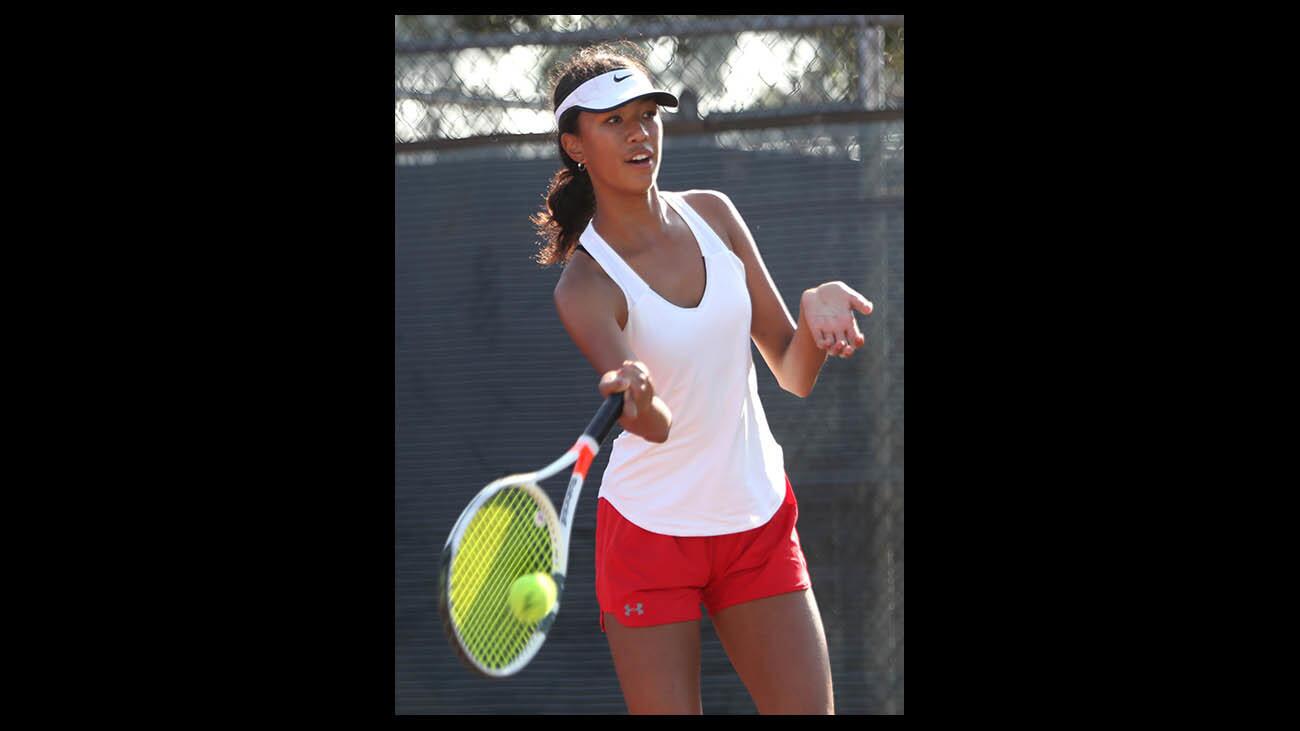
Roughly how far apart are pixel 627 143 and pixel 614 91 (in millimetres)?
98

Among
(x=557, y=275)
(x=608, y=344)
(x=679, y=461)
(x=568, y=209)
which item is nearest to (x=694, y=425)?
(x=679, y=461)

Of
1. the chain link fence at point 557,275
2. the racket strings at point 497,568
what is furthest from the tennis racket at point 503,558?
the chain link fence at point 557,275

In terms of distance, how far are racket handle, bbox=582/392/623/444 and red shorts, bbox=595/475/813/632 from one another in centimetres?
33

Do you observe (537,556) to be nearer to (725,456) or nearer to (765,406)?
(725,456)

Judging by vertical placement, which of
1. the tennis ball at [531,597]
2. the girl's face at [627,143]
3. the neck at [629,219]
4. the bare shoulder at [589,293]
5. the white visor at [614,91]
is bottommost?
the tennis ball at [531,597]

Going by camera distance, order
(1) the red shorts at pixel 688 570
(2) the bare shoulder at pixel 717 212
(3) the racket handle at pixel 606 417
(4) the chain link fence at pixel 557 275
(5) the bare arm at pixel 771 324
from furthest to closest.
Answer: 1. (4) the chain link fence at pixel 557 275
2. (2) the bare shoulder at pixel 717 212
3. (5) the bare arm at pixel 771 324
4. (1) the red shorts at pixel 688 570
5. (3) the racket handle at pixel 606 417

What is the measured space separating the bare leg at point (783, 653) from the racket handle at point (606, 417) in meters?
0.50

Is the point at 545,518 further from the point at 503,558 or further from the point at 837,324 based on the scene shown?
the point at 837,324

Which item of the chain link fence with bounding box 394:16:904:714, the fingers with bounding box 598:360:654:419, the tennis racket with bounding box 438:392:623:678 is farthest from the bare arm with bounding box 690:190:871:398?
the chain link fence with bounding box 394:16:904:714

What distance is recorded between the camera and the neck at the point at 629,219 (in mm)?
2721

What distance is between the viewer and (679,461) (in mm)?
2631

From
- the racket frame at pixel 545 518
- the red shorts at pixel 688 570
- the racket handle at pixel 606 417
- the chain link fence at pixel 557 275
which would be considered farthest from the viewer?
the chain link fence at pixel 557 275

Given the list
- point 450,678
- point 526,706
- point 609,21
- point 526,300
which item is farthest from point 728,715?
point 609,21

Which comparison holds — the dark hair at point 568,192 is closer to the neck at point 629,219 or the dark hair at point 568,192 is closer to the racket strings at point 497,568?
the neck at point 629,219
